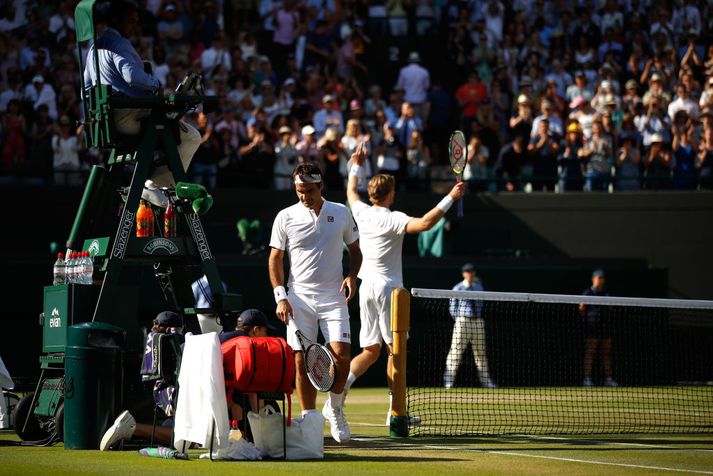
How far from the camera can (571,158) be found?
23.5 metres

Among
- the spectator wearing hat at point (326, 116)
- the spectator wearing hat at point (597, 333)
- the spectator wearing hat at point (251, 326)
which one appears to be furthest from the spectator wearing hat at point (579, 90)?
the spectator wearing hat at point (251, 326)

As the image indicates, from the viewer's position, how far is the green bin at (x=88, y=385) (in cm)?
1064

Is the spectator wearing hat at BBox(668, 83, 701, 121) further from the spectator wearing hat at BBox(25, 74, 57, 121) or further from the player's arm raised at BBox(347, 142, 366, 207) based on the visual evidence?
the player's arm raised at BBox(347, 142, 366, 207)

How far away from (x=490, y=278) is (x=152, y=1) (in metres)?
9.21

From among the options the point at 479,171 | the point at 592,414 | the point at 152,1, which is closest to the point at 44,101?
the point at 152,1

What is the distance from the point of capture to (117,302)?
11094mm

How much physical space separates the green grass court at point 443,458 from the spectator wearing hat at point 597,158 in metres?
11.2

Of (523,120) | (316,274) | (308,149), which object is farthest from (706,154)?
(316,274)

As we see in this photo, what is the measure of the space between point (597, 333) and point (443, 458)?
419 inches

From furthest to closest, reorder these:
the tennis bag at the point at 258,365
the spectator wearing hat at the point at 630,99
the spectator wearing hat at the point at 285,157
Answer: the spectator wearing hat at the point at 630,99 → the spectator wearing hat at the point at 285,157 → the tennis bag at the point at 258,365

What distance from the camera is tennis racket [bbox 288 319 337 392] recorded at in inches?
421

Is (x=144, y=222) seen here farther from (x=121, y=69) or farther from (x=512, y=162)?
(x=512, y=162)

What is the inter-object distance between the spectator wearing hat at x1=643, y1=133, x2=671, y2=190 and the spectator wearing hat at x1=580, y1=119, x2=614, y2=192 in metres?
0.68

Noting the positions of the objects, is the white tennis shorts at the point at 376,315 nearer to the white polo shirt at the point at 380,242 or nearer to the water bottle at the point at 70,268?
the white polo shirt at the point at 380,242
